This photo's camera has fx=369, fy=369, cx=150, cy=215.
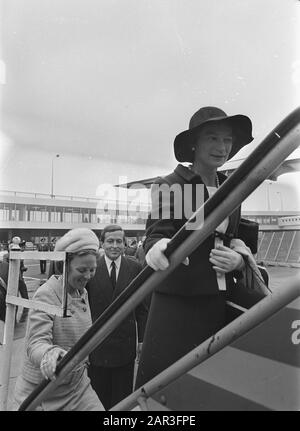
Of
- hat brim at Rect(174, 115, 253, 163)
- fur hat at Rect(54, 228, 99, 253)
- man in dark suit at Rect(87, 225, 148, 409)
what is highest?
hat brim at Rect(174, 115, 253, 163)

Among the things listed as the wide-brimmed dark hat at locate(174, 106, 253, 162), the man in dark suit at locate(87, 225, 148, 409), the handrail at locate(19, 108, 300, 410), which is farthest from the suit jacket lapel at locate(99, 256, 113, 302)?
the wide-brimmed dark hat at locate(174, 106, 253, 162)

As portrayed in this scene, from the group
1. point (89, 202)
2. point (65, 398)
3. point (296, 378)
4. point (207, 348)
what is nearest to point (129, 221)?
point (89, 202)

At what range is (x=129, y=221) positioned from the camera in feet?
5.73

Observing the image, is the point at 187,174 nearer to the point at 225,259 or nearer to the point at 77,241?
the point at 225,259

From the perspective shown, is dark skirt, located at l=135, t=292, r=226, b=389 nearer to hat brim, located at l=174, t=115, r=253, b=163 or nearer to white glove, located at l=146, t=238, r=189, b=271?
white glove, located at l=146, t=238, r=189, b=271

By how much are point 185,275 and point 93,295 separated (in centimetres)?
87

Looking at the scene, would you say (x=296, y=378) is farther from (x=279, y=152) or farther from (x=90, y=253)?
(x=90, y=253)

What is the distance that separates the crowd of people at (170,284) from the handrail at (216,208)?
0.13 ft

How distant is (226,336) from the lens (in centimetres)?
87

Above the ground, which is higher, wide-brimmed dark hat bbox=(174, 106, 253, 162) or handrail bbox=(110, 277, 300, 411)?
wide-brimmed dark hat bbox=(174, 106, 253, 162)

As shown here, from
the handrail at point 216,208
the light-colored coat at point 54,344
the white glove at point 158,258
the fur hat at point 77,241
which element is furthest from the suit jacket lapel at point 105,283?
the white glove at point 158,258

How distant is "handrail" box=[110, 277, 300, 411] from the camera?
0.77 m

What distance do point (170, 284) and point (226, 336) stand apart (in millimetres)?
392

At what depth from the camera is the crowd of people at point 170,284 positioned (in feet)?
3.97
